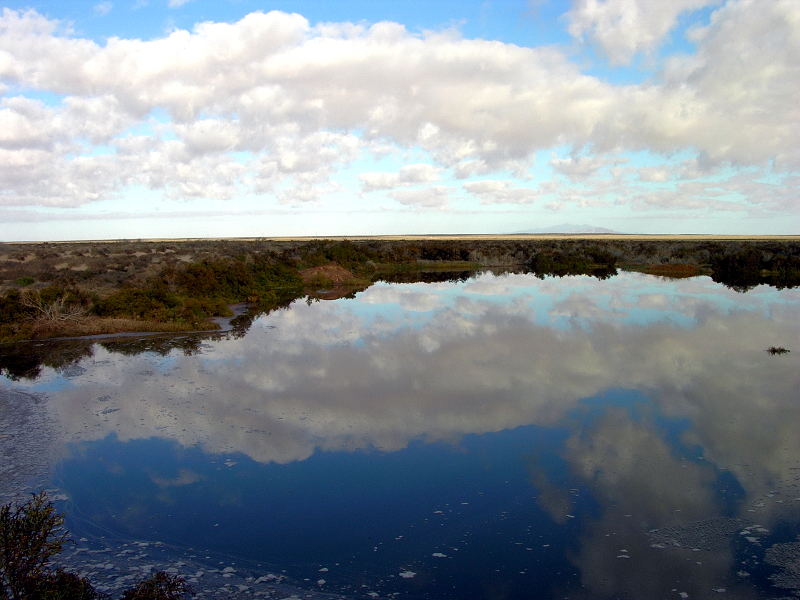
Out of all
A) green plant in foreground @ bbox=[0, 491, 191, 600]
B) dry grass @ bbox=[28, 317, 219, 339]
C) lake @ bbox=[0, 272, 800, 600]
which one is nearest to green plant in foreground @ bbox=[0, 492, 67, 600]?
green plant in foreground @ bbox=[0, 491, 191, 600]

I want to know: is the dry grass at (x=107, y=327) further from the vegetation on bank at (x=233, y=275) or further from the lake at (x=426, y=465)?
the lake at (x=426, y=465)

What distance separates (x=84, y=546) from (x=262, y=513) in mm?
1656

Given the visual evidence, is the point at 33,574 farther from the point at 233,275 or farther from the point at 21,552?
the point at 233,275

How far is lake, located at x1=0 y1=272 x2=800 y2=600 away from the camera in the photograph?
16.8 feet

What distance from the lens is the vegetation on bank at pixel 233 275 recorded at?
1609 cm

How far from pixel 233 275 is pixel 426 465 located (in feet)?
60.9

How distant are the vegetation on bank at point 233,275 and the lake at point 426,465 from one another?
2.76 meters

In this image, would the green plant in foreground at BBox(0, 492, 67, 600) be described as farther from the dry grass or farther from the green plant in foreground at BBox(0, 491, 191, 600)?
the dry grass

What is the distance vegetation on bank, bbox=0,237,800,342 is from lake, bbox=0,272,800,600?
9.06 feet

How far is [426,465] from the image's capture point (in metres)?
7.17

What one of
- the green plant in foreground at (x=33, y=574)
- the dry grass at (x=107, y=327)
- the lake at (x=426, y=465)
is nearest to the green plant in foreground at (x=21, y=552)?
the green plant in foreground at (x=33, y=574)

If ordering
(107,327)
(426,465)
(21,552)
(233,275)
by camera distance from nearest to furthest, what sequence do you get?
(21,552) < (426,465) < (107,327) < (233,275)

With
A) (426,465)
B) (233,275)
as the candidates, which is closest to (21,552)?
(426,465)

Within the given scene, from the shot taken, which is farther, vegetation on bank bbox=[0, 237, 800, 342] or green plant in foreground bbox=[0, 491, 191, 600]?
vegetation on bank bbox=[0, 237, 800, 342]
